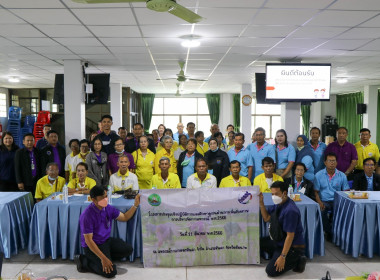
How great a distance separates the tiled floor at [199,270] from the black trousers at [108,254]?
4.5 inches

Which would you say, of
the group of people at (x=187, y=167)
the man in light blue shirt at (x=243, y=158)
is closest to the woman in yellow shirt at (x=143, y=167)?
the group of people at (x=187, y=167)

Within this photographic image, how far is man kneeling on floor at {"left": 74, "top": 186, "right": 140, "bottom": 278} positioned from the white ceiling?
210 cm

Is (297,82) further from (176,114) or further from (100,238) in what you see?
(176,114)

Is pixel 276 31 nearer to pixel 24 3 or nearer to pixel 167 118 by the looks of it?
pixel 24 3

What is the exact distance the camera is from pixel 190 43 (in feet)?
17.6

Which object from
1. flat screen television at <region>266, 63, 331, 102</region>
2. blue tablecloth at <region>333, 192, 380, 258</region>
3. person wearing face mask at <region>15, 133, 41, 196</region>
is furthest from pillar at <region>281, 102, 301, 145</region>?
person wearing face mask at <region>15, 133, 41, 196</region>

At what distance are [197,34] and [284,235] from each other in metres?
2.99

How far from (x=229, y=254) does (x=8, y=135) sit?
4.02 m

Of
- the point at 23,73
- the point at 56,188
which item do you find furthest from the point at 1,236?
the point at 23,73

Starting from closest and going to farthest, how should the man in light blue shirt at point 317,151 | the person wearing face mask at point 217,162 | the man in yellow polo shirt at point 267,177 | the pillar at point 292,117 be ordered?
the man in yellow polo shirt at point 267,177, the person wearing face mask at point 217,162, the man in light blue shirt at point 317,151, the pillar at point 292,117

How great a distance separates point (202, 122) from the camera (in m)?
17.4

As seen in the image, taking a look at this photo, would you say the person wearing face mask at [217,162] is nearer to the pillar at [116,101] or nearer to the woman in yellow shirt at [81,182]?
the woman in yellow shirt at [81,182]

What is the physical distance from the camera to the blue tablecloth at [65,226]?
13.1ft

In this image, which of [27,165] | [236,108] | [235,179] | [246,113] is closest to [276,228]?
[235,179]
